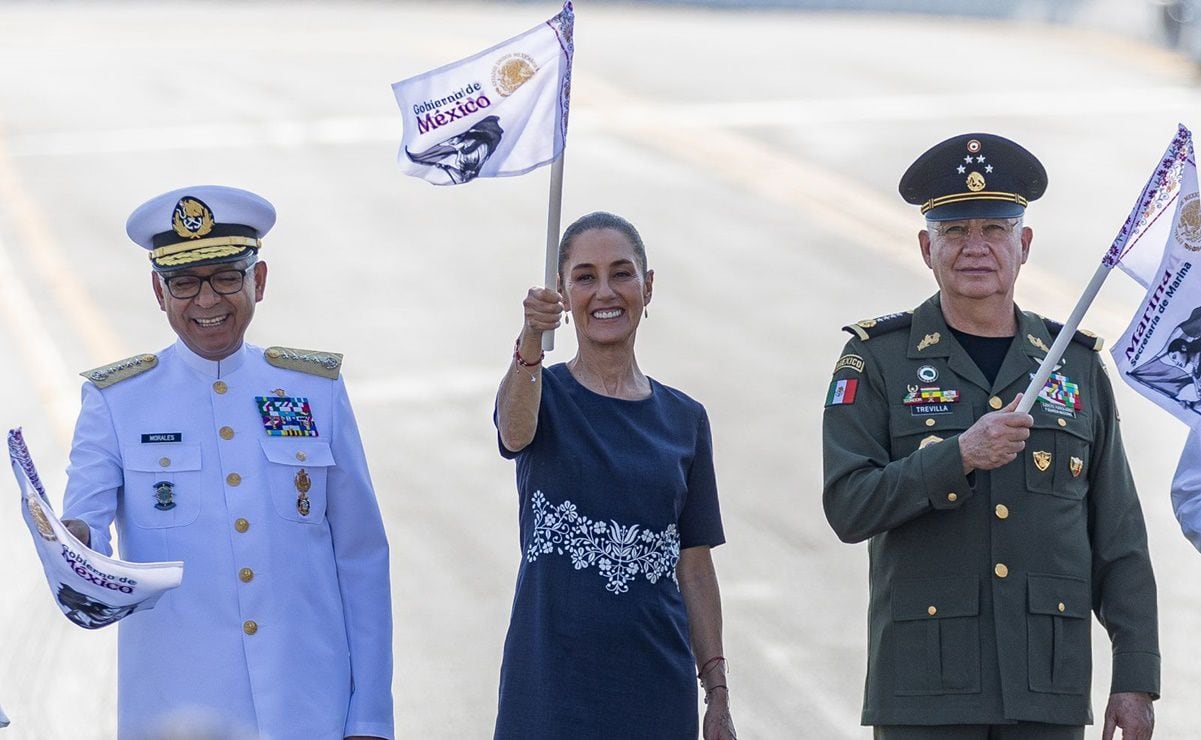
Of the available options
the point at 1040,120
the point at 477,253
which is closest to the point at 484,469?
the point at 477,253

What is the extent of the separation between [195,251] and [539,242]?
431 inches

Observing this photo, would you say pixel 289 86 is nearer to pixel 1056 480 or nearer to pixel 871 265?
pixel 871 265

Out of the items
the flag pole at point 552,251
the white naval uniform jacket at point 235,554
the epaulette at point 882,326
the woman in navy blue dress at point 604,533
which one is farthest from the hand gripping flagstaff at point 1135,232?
the white naval uniform jacket at point 235,554

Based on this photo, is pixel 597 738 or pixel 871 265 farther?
pixel 871 265

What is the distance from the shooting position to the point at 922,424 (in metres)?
4.89

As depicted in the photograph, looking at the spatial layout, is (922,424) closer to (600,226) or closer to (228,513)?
(600,226)

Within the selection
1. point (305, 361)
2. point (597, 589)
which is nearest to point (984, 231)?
point (597, 589)

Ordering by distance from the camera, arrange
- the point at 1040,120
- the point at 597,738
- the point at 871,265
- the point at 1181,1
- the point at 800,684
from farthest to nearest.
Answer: the point at 1181,1
the point at 1040,120
the point at 871,265
the point at 800,684
the point at 597,738

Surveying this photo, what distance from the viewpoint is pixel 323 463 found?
477 cm

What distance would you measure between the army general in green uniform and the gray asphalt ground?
292 centimetres

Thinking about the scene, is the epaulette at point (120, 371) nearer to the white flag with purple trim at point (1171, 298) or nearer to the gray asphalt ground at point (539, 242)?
the white flag with purple trim at point (1171, 298)

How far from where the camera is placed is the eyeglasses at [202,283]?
466 centimetres

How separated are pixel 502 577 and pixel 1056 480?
4.79 metres

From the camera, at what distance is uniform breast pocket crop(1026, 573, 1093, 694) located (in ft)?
15.6
